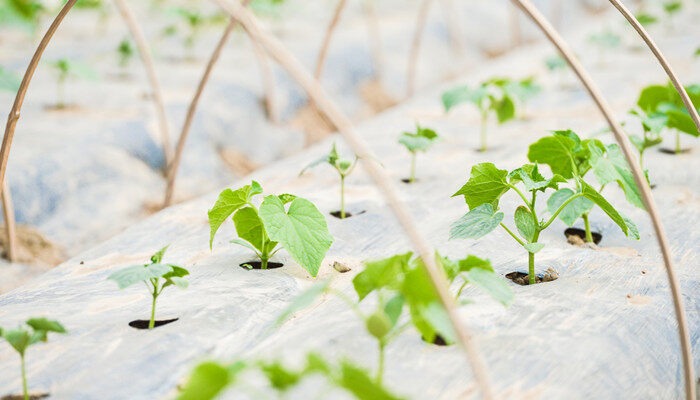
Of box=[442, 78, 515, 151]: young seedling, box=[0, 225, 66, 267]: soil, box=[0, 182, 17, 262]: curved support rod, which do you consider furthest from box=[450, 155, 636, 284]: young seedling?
box=[0, 225, 66, 267]: soil

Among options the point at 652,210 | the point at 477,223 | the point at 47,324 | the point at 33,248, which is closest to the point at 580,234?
the point at 477,223

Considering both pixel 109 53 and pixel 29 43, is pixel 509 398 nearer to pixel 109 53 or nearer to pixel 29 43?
pixel 109 53

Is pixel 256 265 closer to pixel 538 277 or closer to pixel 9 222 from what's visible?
pixel 538 277

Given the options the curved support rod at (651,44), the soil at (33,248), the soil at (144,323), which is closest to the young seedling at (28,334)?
the soil at (144,323)

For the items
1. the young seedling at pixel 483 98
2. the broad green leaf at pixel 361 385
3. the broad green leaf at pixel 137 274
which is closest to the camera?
the broad green leaf at pixel 361 385

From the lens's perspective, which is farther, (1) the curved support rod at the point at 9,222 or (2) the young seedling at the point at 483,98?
(2) the young seedling at the point at 483,98

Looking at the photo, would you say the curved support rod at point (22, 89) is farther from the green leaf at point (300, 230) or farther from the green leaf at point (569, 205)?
the green leaf at point (569, 205)

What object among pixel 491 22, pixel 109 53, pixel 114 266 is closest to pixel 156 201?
pixel 114 266
